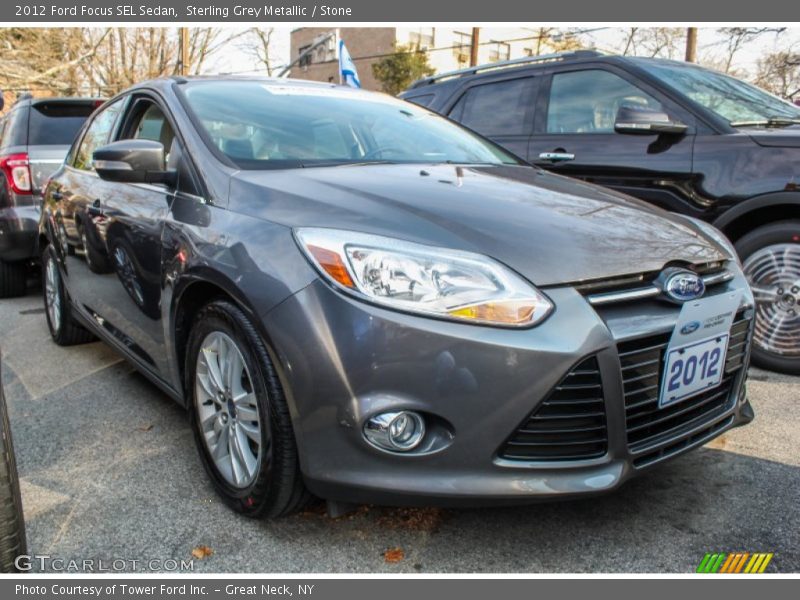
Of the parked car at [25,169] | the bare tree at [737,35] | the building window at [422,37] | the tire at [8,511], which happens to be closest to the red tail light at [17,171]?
the parked car at [25,169]

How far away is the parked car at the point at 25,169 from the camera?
212 inches

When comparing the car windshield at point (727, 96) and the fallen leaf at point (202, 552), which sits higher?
the car windshield at point (727, 96)

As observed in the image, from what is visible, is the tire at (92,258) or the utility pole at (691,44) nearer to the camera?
the tire at (92,258)

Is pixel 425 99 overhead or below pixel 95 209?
overhead

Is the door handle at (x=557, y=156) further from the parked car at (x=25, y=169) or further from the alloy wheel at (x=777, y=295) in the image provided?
the parked car at (x=25, y=169)

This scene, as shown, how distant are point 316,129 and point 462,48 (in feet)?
119

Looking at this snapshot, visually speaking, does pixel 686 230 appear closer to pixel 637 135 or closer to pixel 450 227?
pixel 450 227

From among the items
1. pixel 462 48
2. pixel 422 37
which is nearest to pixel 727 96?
pixel 462 48

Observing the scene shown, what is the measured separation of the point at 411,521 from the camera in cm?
219

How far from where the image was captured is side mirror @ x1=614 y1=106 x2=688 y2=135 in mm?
3727

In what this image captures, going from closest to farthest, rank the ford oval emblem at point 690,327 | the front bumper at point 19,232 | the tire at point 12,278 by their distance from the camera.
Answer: the ford oval emblem at point 690,327 < the front bumper at point 19,232 < the tire at point 12,278

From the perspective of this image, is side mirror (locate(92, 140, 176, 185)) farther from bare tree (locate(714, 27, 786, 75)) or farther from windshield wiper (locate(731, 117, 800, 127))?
bare tree (locate(714, 27, 786, 75))

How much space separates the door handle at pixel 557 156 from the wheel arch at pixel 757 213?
1033 millimetres

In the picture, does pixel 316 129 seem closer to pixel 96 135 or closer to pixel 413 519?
pixel 413 519
